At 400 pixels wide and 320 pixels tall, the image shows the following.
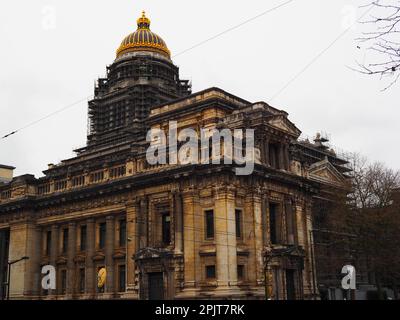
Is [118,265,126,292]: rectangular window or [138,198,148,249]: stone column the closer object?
[138,198,148,249]: stone column

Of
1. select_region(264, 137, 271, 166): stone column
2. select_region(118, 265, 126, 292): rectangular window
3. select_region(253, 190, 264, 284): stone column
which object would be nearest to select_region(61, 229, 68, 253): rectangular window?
select_region(118, 265, 126, 292): rectangular window

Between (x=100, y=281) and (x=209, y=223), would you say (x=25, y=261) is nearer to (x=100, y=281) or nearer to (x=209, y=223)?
(x=100, y=281)

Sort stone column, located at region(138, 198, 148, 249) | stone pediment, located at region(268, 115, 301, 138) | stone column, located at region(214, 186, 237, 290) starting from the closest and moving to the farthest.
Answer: stone column, located at region(214, 186, 237, 290) → stone column, located at region(138, 198, 148, 249) → stone pediment, located at region(268, 115, 301, 138)

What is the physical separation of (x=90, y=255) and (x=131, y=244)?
591 centimetres

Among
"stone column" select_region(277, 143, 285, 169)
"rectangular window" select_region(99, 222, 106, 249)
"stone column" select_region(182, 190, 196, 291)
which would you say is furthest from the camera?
"rectangular window" select_region(99, 222, 106, 249)

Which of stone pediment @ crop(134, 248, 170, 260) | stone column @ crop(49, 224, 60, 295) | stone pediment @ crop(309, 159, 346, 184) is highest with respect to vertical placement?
stone pediment @ crop(309, 159, 346, 184)

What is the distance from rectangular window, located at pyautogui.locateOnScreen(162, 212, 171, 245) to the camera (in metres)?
44.9

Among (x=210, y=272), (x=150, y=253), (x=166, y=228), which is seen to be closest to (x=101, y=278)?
(x=150, y=253)

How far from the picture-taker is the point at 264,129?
45625 millimetres

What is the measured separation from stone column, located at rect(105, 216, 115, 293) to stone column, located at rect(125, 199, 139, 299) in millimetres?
2428

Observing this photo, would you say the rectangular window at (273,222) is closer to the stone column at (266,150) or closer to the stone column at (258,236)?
the stone column at (258,236)

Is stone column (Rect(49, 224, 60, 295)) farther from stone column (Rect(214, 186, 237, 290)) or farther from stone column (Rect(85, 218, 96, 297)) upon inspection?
stone column (Rect(214, 186, 237, 290))
